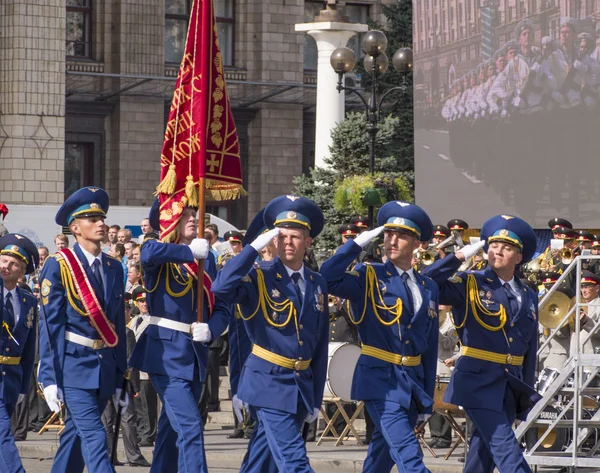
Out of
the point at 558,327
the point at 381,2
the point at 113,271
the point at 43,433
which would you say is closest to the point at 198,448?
the point at 113,271

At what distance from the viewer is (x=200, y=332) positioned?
10.6 m

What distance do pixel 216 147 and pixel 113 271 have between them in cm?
138

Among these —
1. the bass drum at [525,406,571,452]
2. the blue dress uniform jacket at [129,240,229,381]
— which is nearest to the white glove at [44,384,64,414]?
the blue dress uniform jacket at [129,240,229,381]

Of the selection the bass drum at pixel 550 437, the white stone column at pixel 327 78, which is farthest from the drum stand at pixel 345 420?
the white stone column at pixel 327 78

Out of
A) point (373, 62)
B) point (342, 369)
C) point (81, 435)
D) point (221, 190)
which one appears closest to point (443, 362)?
point (342, 369)

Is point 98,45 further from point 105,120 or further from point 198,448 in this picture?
point 198,448

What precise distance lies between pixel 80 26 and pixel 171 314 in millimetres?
32909

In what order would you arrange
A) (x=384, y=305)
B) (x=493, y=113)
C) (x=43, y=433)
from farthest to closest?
(x=493, y=113), (x=43, y=433), (x=384, y=305)

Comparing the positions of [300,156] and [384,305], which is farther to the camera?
[300,156]

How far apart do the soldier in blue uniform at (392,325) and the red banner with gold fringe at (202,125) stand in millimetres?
1622

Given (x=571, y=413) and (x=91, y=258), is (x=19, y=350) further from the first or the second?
(x=571, y=413)

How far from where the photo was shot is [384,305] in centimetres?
1024

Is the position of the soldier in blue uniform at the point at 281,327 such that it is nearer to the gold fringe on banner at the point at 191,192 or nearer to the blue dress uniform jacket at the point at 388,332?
the blue dress uniform jacket at the point at 388,332

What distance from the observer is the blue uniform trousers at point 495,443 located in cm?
1030
